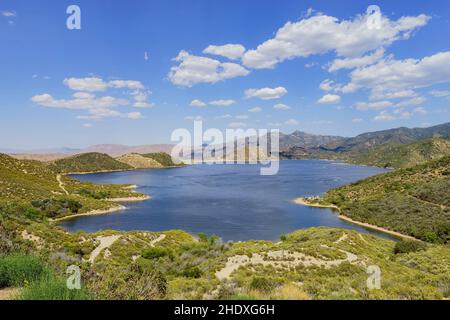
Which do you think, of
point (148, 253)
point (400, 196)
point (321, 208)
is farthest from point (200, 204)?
point (148, 253)

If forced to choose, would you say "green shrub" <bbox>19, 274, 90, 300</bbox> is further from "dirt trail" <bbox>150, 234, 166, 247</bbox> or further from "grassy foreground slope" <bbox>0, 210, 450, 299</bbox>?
"dirt trail" <bbox>150, 234, 166, 247</bbox>

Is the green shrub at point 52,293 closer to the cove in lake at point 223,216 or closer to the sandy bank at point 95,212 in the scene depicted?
the cove in lake at point 223,216

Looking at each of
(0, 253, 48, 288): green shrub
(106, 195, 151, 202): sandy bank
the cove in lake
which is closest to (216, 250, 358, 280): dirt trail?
(0, 253, 48, 288): green shrub

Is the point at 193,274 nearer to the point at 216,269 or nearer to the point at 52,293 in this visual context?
the point at 216,269

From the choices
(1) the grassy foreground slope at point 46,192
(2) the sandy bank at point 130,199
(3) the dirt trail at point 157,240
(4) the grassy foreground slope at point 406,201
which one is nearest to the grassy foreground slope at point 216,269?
(3) the dirt trail at point 157,240

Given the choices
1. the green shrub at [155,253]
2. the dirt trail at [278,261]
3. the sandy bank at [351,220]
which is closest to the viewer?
the dirt trail at [278,261]

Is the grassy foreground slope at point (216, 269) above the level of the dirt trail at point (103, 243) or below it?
above
